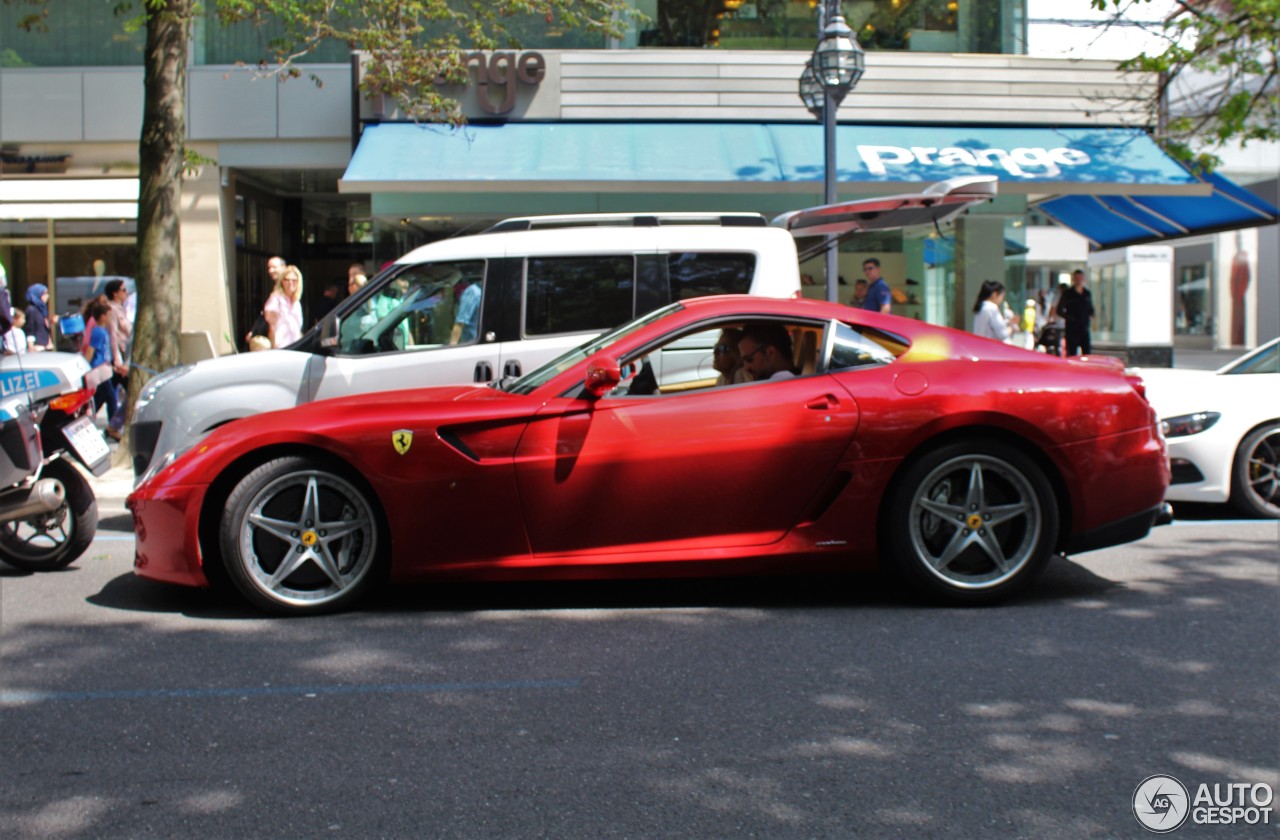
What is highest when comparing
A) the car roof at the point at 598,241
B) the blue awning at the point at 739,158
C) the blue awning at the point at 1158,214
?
the blue awning at the point at 739,158

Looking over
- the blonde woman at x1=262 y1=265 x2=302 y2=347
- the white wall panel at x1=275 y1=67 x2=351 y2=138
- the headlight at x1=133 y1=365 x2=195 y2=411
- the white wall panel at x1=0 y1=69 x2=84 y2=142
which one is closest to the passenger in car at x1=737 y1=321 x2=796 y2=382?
the headlight at x1=133 y1=365 x2=195 y2=411

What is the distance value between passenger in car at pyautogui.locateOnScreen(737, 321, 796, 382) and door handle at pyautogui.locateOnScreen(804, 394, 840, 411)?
33 centimetres

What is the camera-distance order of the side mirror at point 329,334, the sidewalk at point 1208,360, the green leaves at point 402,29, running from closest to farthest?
1. the side mirror at point 329,334
2. the green leaves at point 402,29
3. the sidewalk at point 1208,360

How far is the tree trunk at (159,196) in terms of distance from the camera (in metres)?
11.8

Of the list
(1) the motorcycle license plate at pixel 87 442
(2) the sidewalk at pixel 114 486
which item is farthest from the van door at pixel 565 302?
(2) the sidewalk at pixel 114 486

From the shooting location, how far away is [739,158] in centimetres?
1641

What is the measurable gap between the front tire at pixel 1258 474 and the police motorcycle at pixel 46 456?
6.88m

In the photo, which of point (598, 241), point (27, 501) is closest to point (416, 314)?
point (598, 241)

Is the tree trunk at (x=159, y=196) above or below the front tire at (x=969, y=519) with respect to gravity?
above

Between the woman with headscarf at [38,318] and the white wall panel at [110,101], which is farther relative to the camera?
the white wall panel at [110,101]

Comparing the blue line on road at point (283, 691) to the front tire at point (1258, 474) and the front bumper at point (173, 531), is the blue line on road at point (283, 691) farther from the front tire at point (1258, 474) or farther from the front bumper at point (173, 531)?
the front tire at point (1258, 474)

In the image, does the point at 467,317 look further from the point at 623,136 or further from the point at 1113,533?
the point at 623,136

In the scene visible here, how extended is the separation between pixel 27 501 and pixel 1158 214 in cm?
1610

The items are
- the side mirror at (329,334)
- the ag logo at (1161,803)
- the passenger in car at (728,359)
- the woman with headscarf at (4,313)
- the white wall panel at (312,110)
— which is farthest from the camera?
the white wall panel at (312,110)
